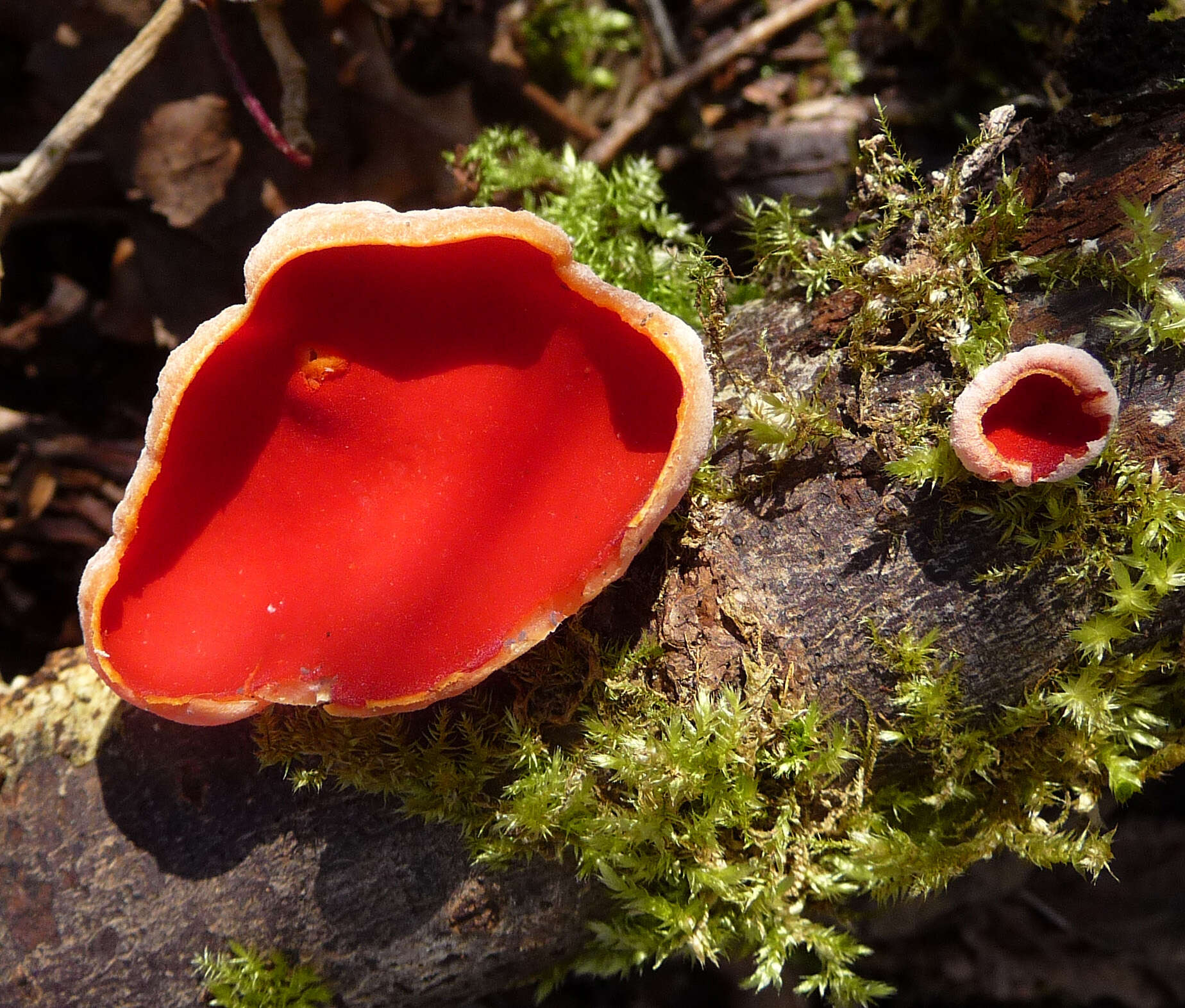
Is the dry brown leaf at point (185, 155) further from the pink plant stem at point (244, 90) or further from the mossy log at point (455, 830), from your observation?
the mossy log at point (455, 830)

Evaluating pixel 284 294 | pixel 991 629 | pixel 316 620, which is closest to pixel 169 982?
pixel 316 620

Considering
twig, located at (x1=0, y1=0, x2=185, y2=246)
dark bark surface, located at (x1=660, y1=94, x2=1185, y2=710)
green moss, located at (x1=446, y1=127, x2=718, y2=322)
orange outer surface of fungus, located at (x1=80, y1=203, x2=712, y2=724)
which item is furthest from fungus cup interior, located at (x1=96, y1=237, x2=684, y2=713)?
twig, located at (x1=0, y1=0, x2=185, y2=246)

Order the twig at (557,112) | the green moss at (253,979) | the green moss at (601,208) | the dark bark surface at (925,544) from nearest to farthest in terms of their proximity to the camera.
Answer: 1. the dark bark surface at (925,544)
2. the green moss at (253,979)
3. the green moss at (601,208)
4. the twig at (557,112)

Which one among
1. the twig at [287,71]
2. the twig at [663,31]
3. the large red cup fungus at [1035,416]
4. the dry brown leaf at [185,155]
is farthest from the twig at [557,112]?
the large red cup fungus at [1035,416]

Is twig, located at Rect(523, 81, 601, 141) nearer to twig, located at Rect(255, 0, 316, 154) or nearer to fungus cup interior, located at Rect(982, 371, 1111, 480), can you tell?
twig, located at Rect(255, 0, 316, 154)

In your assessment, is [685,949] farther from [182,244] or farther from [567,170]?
[182,244]

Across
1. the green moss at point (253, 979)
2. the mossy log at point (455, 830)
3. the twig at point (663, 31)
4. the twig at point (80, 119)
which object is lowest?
the green moss at point (253, 979)

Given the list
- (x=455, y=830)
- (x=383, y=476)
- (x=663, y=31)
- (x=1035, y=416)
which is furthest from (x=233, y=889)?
(x=663, y=31)
